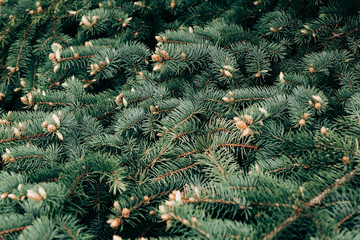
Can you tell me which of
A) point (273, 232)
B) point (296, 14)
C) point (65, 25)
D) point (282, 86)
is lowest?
point (273, 232)

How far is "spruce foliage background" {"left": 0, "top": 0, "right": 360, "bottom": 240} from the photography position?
82cm

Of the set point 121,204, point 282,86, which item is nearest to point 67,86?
point 121,204

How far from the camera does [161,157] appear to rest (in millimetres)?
1096

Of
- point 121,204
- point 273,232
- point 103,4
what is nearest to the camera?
point 273,232

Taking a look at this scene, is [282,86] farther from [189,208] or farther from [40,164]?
[40,164]

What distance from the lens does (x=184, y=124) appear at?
112 cm

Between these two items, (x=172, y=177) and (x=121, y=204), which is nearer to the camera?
(x=121, y=204)

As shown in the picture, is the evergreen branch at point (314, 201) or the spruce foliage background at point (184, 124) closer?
the evergreen branch at point (314, 201)

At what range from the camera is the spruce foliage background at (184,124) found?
819 mm

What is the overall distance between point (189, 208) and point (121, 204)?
0.27m

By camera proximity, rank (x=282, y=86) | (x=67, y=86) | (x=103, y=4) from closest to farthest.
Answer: (x=282, y=86) → (x=67, y=86) → (x=103, y=4)

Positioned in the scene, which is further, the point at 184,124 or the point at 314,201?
the point at 184,124

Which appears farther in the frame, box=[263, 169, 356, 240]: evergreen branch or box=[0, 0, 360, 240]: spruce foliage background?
box=[0, 0, 360, 240]: spruce foliage background

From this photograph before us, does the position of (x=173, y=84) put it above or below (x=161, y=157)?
above
